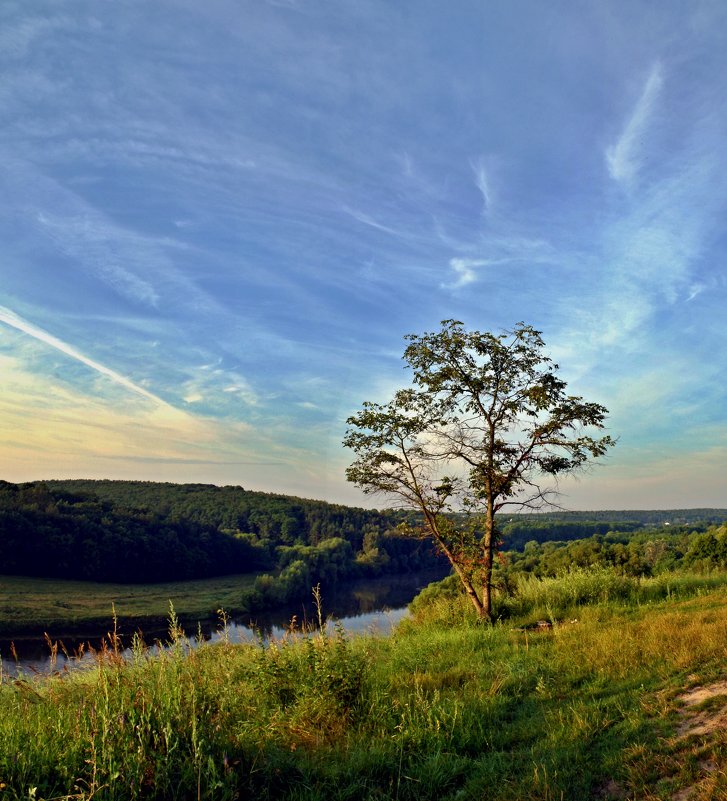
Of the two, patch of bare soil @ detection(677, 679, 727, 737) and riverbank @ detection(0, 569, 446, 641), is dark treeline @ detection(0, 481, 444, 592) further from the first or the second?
patch of bare soil @ detection(677, 679, 727, 737)

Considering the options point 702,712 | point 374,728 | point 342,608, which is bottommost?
point 342,608

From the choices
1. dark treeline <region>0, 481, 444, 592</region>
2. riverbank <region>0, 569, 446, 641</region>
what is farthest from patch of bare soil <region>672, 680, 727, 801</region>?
dark treeline <region>0, 481, 444, 592</region>

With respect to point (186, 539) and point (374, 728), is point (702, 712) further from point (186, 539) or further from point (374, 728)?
point (186, 539)

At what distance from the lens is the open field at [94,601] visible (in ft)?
229

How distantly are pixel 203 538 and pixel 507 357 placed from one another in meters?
122

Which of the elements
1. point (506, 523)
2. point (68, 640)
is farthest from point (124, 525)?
point (506, 523)

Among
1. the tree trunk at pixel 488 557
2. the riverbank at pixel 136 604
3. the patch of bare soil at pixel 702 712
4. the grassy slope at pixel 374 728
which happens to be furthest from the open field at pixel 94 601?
the patch of bare soil at pixel 702 712

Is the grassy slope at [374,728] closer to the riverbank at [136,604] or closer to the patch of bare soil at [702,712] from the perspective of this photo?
the patch of bare soil at [702,712]

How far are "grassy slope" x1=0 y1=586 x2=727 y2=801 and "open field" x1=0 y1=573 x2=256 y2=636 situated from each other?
59.6 metres

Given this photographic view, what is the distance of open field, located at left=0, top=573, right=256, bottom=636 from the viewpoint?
69.9 meters

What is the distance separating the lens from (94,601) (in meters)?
83.5

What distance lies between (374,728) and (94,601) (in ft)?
307

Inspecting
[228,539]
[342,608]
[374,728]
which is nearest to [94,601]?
[342,608]

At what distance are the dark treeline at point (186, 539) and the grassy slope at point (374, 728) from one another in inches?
3090
